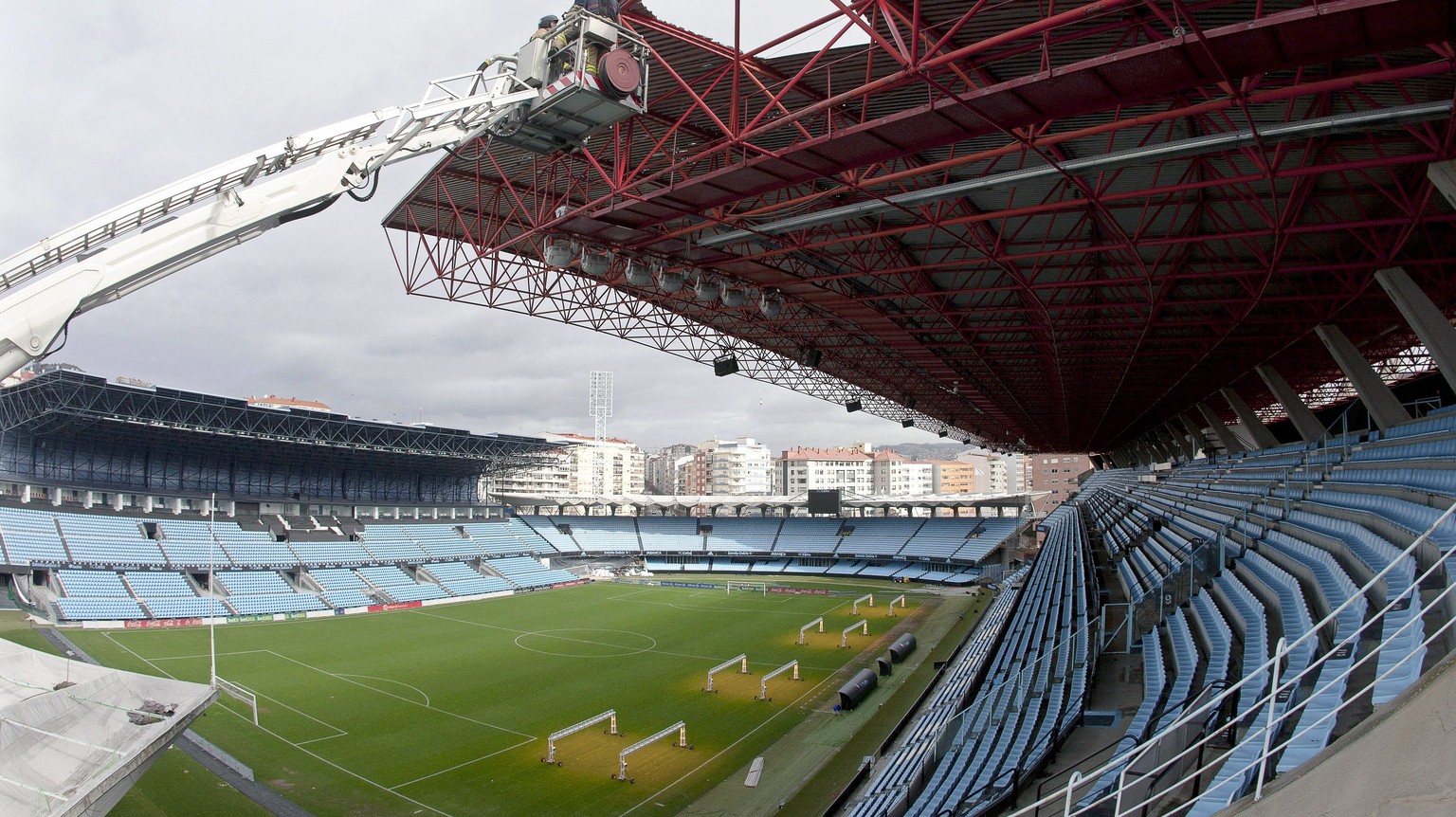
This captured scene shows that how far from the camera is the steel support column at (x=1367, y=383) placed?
2072 cm

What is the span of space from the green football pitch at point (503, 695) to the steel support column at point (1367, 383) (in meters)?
17.1

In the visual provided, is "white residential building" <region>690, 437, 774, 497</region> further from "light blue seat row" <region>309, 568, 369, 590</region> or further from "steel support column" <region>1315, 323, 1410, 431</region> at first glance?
"steel support column" <region>1315, 323, 1410, 431</region>

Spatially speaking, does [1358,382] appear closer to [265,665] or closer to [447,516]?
[265,665]

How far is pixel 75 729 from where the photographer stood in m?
11.6

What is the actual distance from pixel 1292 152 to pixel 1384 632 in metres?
11.2

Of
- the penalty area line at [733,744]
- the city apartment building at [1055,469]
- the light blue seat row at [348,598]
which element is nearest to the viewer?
the penalty area line at [733,744]

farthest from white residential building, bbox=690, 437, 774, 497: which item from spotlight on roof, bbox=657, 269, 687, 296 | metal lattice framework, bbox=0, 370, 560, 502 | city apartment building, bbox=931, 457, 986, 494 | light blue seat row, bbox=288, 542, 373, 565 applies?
spotlight on roof, bbox=657, 269, 687, 296

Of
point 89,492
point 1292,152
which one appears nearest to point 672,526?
point 89,492

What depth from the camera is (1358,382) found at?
21219 mm

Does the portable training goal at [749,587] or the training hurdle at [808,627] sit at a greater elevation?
the portable training goal at [749,587]

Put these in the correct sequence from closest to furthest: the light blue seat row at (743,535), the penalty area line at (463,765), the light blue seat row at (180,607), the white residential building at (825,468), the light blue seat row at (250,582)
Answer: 1. the penalty area line at (463,765)
2. the light blue seat row at (180,607)
3. the light blue seat row at (250,582)
4. the light blue seat row at (743,535)
5. the white residential building at (825,468)

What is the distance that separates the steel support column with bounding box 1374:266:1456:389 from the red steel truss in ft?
1.93

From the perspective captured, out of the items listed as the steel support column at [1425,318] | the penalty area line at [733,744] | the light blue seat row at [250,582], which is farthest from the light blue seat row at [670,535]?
the steel support column at [1425,318]

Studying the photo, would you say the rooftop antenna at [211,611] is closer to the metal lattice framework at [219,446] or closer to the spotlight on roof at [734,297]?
the metal lattice framework at [219,446]
